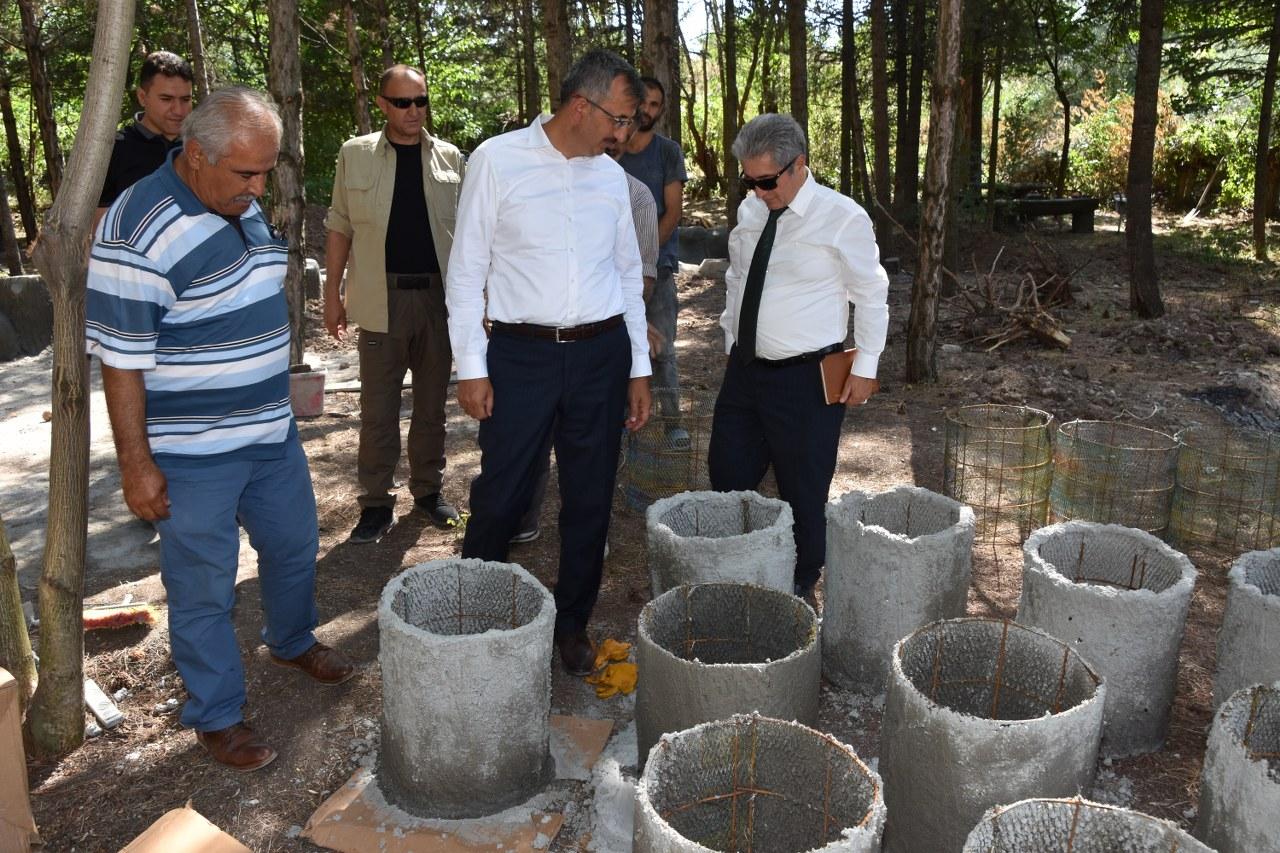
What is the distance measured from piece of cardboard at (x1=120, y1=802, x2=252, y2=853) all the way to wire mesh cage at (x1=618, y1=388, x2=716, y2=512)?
10.2 feet

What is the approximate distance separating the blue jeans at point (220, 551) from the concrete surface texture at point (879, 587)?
1.86 m

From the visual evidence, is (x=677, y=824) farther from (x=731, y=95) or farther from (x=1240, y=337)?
(x=731, y=95)

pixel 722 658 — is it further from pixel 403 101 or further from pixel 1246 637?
pixel 403 101

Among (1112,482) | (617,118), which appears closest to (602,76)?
(617,118)

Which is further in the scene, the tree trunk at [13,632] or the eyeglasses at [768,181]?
the eyeglasses at [768,181]

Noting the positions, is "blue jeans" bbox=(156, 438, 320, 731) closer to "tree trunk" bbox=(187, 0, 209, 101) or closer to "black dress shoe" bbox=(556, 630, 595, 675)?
"black dress shoe" bbox=(556, 630, 595, 675)

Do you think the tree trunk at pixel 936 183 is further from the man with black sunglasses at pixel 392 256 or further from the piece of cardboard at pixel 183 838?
the piece of cardboard at pixel 183 838

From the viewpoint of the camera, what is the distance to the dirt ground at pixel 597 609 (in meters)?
3.09

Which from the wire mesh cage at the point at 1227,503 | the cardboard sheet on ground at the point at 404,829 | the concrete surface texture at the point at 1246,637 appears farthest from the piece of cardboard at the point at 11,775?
the wire mesh cage at the point at 1227,503

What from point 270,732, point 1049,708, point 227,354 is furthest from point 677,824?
point 227,354

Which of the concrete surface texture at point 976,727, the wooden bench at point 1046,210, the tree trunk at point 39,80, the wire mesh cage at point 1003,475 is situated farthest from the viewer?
the wooden bench at point 1046,210

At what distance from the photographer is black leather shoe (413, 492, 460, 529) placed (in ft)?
16.5

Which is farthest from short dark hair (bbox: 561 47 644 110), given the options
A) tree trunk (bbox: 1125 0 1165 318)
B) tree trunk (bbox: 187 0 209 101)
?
tree trunk (bbox: 1125 0 1165 318)

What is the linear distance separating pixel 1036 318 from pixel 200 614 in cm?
797
